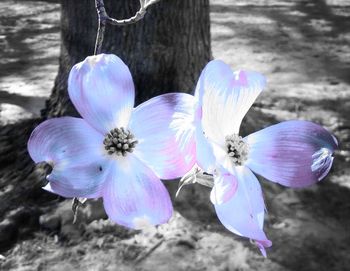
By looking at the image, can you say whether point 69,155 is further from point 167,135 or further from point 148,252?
point 148,252

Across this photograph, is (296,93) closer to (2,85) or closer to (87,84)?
(2,85)

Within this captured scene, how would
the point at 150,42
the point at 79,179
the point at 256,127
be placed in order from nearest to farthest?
the point at 79,179, the point at 150,42, the point at 256,127

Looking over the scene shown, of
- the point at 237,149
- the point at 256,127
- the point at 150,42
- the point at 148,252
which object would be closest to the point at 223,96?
the point at 237,149

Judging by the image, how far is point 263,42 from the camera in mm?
4453

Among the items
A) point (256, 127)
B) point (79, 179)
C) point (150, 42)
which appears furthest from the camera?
point (256, 127)

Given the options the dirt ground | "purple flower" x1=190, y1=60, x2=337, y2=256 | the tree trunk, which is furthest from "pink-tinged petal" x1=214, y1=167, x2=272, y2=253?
the dirt ground

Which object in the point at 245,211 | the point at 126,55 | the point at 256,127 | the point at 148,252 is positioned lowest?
the point at 148,252

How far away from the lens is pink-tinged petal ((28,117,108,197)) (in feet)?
1.09

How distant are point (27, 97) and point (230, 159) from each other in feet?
9.51

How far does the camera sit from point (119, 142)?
358mm

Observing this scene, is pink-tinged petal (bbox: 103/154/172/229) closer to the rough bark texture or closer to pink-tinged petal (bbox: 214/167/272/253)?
pink-tinged petal (bbox: 214/167/272/253)

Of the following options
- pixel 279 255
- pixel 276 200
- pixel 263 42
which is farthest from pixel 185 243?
Result: pixel 263 42

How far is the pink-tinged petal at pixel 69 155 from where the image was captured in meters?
0.33

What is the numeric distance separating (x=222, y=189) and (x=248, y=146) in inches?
2.3
